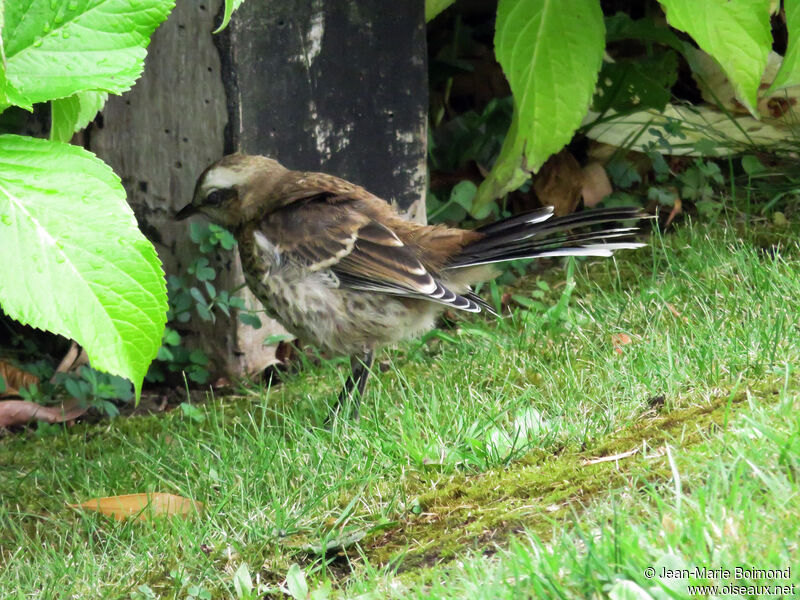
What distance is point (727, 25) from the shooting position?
420cm

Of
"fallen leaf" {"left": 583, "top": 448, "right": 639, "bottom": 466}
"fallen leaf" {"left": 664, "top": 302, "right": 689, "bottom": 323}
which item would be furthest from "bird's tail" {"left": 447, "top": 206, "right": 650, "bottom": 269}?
"fallen leaf" {"left": 583, "top": 448, "right": 639, "bottom": 466}

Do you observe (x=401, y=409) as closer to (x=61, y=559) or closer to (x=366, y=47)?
(x=61, y=559)

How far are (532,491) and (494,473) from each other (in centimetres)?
21

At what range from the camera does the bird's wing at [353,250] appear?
13.9ft

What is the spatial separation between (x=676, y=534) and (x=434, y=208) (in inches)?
149

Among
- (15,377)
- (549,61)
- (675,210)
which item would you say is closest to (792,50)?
(549,61)

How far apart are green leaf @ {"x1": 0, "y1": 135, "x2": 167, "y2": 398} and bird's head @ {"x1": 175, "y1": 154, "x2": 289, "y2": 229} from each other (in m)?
2.07

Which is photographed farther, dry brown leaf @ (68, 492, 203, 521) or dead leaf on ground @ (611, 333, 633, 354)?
dead leaf on ground @ (611, 333, 633, 354)

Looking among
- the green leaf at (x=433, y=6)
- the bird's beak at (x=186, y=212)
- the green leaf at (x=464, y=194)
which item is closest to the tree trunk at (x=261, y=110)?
the green leaf at (x=433, y=6)

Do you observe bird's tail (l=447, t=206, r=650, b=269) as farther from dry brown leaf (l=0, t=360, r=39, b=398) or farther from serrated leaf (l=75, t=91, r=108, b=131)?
dry brown leaf (l=0, t=360, r=39, b=398)

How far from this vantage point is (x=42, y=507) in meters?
3.74

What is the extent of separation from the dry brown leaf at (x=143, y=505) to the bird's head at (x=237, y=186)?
4.98ft

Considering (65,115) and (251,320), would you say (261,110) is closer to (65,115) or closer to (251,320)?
(251,320)

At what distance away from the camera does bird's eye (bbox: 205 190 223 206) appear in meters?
4.56
